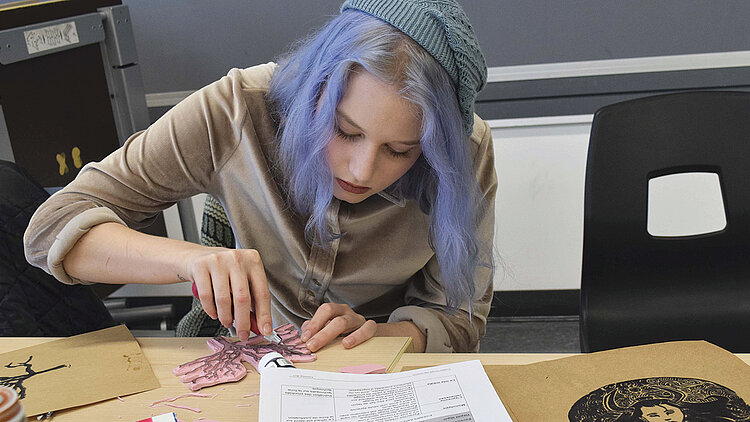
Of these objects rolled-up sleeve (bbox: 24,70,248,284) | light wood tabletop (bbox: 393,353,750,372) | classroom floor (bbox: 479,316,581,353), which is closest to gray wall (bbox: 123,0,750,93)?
classroom floor (bbox: 479,316,581,353)

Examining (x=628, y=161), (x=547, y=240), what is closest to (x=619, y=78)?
(x=547, y=240)

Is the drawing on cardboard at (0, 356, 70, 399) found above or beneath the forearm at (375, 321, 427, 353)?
above

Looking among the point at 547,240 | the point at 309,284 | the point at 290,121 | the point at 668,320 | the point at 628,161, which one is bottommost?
the point at 547,240

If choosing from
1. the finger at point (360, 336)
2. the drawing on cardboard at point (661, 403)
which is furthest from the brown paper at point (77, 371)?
the drawing on cardboard at point (661, 403)

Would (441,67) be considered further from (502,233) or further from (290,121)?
(502,233)

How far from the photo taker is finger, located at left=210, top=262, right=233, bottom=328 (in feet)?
2.49

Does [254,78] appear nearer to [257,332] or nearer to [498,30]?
[257,332]

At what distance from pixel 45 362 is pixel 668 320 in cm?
94

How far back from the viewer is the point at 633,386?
68 centimetres

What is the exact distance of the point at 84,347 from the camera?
83 cm

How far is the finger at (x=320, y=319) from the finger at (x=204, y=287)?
120 mm

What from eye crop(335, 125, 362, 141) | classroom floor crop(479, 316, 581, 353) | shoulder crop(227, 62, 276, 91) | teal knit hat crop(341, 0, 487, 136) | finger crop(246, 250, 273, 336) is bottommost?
classroom floor crop(479, 316, 581, 353)

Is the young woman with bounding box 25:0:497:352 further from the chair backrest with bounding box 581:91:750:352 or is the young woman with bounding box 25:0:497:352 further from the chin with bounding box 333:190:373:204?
the chair backrest with bounding box 581:91:750:352

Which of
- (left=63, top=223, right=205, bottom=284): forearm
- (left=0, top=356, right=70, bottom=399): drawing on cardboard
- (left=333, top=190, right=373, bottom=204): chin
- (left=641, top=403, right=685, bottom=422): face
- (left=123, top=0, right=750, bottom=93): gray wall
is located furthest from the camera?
(left=123, top=0, right=750, bottom=93): gray wall
